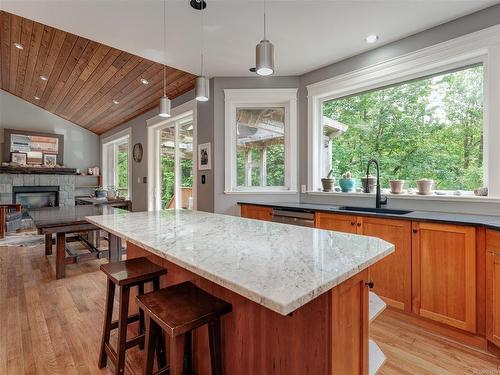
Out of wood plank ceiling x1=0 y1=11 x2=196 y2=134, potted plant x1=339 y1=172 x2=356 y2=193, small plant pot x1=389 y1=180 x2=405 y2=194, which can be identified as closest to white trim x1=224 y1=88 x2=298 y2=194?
potted plant x1=339 y1=172 x2=356 y2=193

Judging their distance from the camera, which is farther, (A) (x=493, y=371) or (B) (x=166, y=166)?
(B) (x=166, y=166)

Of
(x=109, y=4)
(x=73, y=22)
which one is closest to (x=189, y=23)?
(x=109, y=4)

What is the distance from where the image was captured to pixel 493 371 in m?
1.67

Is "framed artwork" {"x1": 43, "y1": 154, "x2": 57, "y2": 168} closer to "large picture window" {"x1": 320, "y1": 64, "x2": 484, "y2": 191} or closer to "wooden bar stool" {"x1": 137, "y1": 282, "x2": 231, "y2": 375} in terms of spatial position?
"large picture window" {"x1": 320, "y1": 64, "x2": 484, "y2": 191}

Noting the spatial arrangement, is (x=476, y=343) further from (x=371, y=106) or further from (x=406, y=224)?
(x=371, y=106)

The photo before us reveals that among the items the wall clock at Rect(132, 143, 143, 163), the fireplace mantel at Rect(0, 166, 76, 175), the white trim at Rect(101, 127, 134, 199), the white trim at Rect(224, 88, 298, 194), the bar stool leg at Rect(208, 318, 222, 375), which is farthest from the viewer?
the fireplace mantel at Rect(0, 166, 76, 175)

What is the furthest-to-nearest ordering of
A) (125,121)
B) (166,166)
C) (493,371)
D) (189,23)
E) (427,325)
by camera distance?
(125,121), (166,166), (189,23), (427,325), (493,371)

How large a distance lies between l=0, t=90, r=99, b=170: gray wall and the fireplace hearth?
92 cm

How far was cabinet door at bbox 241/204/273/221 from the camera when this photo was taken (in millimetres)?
3232

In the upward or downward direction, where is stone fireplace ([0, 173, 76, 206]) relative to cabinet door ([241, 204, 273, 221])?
upward

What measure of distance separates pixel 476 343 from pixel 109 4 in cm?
386

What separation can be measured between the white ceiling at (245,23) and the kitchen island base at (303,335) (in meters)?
2.23

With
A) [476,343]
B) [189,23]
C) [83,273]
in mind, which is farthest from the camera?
[83,273]

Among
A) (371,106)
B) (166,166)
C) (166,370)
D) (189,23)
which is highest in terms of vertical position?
(189,23)
